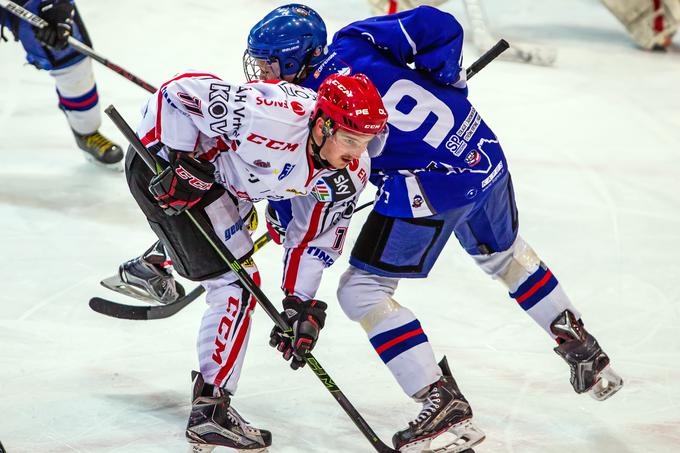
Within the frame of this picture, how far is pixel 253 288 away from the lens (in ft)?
8.37

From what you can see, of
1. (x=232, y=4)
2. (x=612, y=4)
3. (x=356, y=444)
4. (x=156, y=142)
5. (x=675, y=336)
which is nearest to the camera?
(x=156, y=142)

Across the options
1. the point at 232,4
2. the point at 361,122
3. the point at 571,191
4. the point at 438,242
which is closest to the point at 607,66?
the point at 571,191

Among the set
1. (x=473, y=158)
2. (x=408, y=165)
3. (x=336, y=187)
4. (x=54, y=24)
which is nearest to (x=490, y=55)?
(x=473, y=158)

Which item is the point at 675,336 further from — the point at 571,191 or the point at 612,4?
the point at 612,4

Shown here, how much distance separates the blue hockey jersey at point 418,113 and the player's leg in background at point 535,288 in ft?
0.57

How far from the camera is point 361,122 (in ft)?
7.48

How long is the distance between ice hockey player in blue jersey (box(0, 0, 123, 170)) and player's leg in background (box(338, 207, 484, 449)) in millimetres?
2261

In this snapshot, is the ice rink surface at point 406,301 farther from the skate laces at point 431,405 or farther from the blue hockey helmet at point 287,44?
the blue hockey helmet at point 287,44

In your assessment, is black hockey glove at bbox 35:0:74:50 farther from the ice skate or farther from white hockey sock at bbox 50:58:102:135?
the ice skate

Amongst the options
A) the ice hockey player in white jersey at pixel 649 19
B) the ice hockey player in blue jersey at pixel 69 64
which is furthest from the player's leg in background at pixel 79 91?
the ice hockey player in white jersey at pixel 649 19

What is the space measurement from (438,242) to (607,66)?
12.7 feet

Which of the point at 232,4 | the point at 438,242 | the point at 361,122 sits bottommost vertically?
the point at 232,4

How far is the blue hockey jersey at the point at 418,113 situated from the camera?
8.52ft

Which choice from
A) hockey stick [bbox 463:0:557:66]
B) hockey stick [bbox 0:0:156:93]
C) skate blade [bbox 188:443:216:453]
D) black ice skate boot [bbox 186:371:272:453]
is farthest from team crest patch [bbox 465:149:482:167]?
hockey stick [bbox 463:0:557:66]
